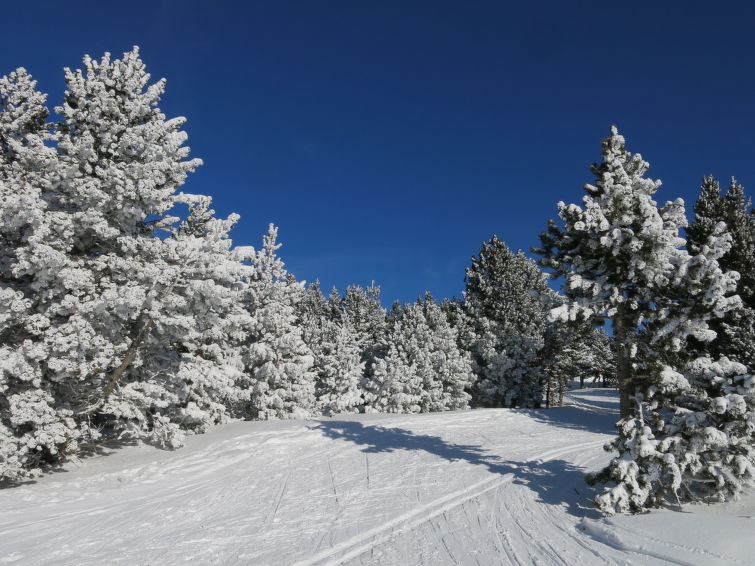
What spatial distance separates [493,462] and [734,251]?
57.3 feet

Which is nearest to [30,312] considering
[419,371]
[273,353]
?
[273,353]

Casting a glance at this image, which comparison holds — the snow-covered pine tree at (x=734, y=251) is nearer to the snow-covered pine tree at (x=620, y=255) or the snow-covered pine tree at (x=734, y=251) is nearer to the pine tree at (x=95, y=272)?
the snow-covered pine tree at (x=620, y=255)

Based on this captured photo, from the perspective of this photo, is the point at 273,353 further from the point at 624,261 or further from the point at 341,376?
the point at 624,261

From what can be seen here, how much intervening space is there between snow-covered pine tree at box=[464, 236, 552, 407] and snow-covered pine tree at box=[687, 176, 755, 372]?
12214mm

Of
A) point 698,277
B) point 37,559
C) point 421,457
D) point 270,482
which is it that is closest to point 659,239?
point 698,277

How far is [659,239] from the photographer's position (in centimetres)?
1083

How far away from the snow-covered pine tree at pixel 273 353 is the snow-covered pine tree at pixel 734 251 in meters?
20.5

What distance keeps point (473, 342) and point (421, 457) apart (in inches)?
1045

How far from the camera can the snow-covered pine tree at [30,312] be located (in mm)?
11453

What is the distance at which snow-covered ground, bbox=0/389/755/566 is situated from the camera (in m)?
7.09

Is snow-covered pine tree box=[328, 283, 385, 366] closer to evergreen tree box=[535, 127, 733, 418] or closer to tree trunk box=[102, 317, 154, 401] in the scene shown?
tree trunk box=[102, 317, 154, 401]

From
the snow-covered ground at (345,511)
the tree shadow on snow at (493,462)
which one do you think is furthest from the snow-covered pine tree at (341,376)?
the snow-covered ground at (345,511)

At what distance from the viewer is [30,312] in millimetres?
13352

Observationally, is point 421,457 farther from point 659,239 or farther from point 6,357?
point 6,357
